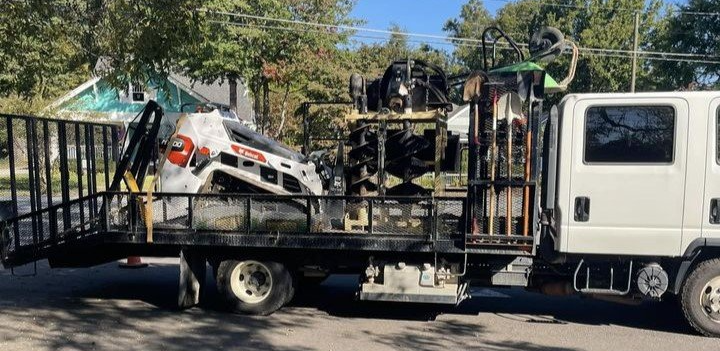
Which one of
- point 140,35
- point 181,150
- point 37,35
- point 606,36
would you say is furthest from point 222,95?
point 140,35

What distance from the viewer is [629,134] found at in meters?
5.76

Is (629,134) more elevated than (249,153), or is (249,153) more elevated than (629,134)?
(629,134)

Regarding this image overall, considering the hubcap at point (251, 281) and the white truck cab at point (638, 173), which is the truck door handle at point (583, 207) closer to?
the white truck cab at point (638, 173)

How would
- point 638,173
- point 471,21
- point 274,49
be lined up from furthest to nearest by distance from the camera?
1. point 471,21
2. point 274,49
3. point 638,173

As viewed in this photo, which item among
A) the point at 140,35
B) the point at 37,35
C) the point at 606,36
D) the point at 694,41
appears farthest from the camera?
the point at 606,36

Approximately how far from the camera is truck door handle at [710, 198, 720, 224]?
18.4ft

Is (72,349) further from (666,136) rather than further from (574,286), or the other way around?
(666,136)

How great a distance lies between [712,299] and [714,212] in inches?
33.4

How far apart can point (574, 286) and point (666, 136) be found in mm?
1602

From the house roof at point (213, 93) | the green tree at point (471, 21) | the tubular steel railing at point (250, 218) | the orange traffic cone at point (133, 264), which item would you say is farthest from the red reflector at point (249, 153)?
the green tree at point (471, 21)

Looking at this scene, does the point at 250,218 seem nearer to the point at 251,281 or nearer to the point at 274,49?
the point at 251,281

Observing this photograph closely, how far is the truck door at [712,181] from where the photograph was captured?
557 centimetres

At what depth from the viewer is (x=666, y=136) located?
568cm

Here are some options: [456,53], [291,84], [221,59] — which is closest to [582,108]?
[221,59]
